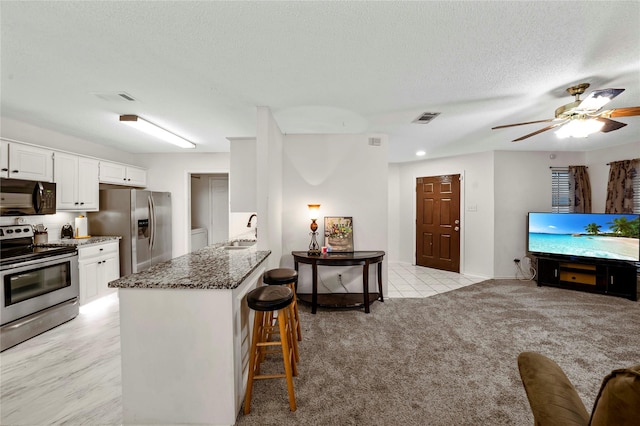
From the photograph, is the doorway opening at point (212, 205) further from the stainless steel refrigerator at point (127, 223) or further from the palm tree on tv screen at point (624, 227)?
the palm tree on tv screen at point (624, 227)

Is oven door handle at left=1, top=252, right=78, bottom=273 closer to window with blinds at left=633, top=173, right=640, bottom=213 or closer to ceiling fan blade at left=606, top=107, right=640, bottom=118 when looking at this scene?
ceiling fan blade at left=606, top=107, right=640, bottom=118

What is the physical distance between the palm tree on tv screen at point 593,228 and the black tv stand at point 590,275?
16.9 inches

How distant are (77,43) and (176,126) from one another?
5.57 ft

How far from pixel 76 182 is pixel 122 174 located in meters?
0.81

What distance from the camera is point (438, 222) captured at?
5.41 meters

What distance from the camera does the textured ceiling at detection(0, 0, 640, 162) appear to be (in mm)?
1382

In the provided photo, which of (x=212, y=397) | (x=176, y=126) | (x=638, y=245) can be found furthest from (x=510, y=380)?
(x=176, y=126)

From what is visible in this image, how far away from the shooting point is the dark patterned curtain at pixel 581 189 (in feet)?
15.1

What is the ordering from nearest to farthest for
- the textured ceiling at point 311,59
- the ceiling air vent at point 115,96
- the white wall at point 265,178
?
the textured ceiling at point 311,59, the ceiling air vent at point 115,96, the white wall at point 265,178

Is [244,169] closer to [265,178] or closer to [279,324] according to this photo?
[265,178]

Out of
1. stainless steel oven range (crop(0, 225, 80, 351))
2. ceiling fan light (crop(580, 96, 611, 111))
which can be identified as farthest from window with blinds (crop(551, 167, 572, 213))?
stainless steel oven range (crop(0, 225, 80, 351))

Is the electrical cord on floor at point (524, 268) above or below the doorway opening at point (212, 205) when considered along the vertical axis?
below

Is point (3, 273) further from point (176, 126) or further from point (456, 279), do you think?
point (456, 279)

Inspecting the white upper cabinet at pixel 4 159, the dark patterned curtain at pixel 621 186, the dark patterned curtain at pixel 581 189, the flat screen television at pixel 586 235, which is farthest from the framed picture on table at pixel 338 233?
the dark patterned curtain at pixel 621 186
